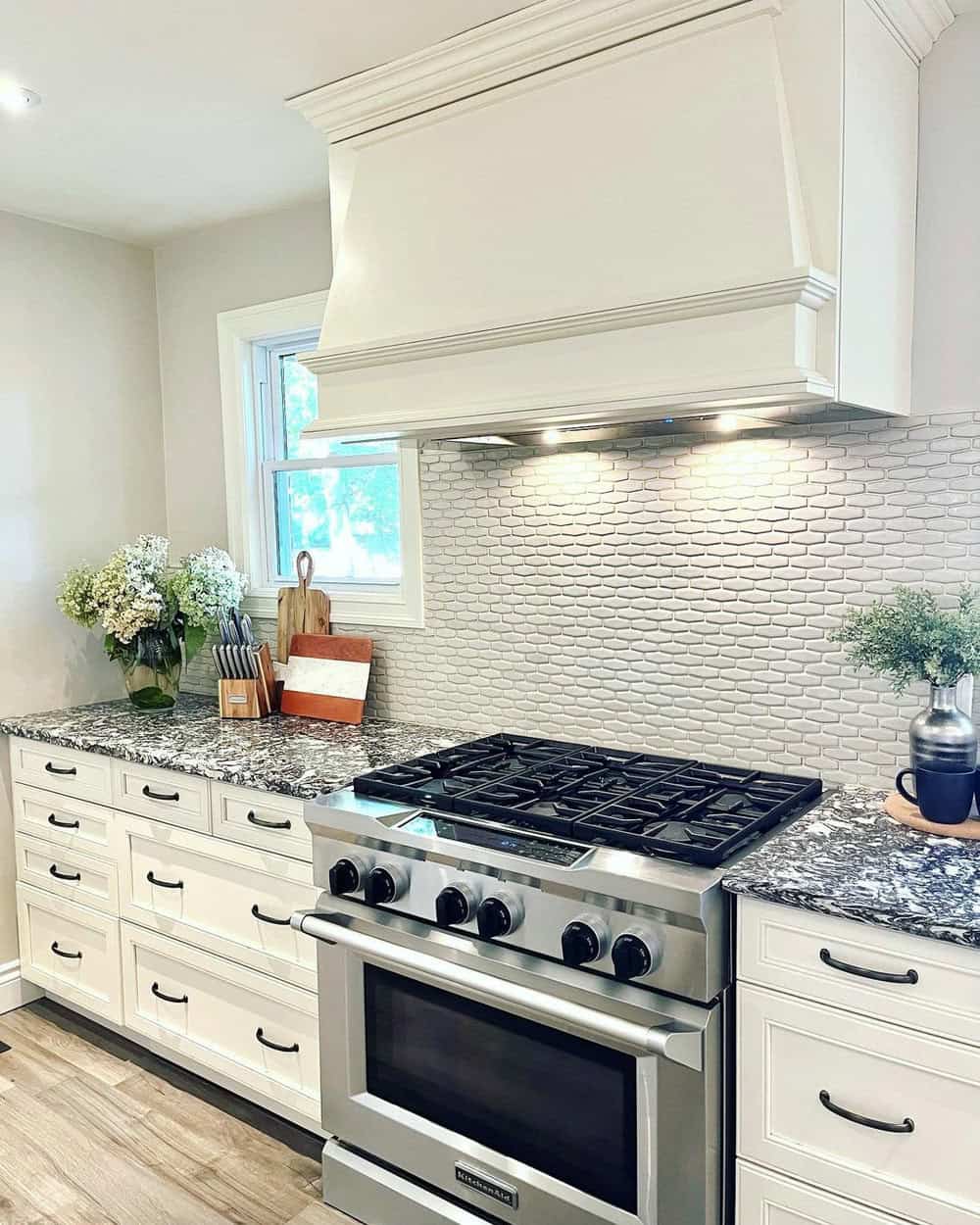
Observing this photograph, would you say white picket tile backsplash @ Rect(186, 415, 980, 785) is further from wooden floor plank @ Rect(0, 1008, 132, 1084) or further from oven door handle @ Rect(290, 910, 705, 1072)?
wooden floor plank @ Rect(0, 1008, 132, 1084)

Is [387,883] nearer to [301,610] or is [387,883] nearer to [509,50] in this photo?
[301,610]

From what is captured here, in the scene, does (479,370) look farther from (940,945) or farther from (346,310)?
(940,945)

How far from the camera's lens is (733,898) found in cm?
173

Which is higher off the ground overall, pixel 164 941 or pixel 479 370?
pixel 479 370

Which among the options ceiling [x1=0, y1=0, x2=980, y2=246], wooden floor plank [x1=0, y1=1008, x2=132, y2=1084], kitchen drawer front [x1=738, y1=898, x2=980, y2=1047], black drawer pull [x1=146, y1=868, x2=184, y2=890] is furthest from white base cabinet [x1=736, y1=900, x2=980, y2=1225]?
wooden floor plank [x1=0, y1=1008, x2=132, y2=1084]

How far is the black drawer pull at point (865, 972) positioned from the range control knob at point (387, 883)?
2.76 ft

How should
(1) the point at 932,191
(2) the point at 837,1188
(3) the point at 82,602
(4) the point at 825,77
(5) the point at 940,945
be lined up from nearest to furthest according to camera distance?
1. (5) the point at 940,945
2. (2) the point at 837,1188
3. (4) the point at 825,77
4. (1) the point at 932,191
5. (3) the point at 82,602

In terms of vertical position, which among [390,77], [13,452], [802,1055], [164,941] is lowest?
[164,941]

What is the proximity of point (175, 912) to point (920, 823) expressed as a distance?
1.89 meters

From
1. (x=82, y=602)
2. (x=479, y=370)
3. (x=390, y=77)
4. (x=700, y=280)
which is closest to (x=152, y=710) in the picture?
(x=82, y=602)

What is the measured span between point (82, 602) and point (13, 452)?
0.53 meters

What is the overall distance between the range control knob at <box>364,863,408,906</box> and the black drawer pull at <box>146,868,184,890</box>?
0.84 m

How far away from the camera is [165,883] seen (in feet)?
8.95

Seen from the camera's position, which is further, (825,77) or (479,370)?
(479,370)
